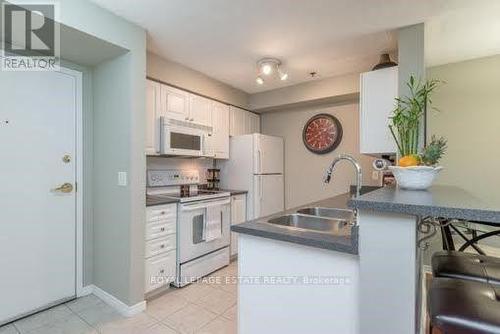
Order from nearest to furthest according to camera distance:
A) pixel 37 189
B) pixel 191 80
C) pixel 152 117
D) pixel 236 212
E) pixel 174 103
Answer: pixel 37 189 < pixel 152 117 < pixel 174 103 < pixel 191 80 < pixel 236 212

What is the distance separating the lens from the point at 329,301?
116 centimetres

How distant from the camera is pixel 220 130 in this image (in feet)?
11.4

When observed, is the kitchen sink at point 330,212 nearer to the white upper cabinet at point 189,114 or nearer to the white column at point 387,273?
the white column at point 387,273

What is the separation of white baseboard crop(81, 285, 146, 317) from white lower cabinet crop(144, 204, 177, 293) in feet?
0.50

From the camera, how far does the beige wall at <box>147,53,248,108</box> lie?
8.75 ft

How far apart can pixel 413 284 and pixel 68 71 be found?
9.36ft

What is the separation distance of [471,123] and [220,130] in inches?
112

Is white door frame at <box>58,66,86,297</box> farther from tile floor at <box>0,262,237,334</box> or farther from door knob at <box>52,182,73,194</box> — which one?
tile floor at <box>0,262,237,334</box>

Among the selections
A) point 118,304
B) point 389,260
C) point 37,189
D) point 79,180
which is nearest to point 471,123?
point 389,260

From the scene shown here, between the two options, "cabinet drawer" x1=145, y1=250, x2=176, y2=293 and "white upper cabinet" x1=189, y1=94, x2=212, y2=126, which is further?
"white upper cabinet" x1=189, y1=94, x2=212, y2=126

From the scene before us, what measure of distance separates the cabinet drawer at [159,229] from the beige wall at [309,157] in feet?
6.68

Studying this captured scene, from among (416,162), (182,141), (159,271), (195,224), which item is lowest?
(159,271)

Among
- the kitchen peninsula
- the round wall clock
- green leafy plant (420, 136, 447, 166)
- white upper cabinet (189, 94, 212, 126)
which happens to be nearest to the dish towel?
white upper cabinet (189, 94, 212, 126)

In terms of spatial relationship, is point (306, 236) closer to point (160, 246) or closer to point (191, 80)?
point (160, 246)
